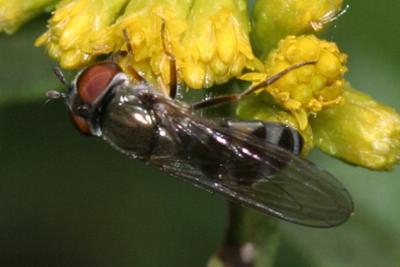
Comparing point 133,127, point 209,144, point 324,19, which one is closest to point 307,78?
point 324,19

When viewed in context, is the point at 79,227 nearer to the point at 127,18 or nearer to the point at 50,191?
the point at 50,191

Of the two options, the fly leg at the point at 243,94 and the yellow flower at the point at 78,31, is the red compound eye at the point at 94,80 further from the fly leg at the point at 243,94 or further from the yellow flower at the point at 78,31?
the fly leg at the point at 243,94

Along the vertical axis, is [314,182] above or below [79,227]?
above

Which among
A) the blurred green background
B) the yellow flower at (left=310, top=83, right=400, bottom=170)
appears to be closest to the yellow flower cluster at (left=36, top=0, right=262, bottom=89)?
the yellow flower at (left=310, top=83, right=400, bottom=170)

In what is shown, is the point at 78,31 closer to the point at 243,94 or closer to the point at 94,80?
the point at 94,80

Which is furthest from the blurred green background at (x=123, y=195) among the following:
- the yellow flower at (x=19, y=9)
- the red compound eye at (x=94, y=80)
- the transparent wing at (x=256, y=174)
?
the transparent wing at (x=256, y=174)

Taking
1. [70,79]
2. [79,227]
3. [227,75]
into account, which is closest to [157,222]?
[79,227]

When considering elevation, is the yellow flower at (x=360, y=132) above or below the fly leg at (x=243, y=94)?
below
